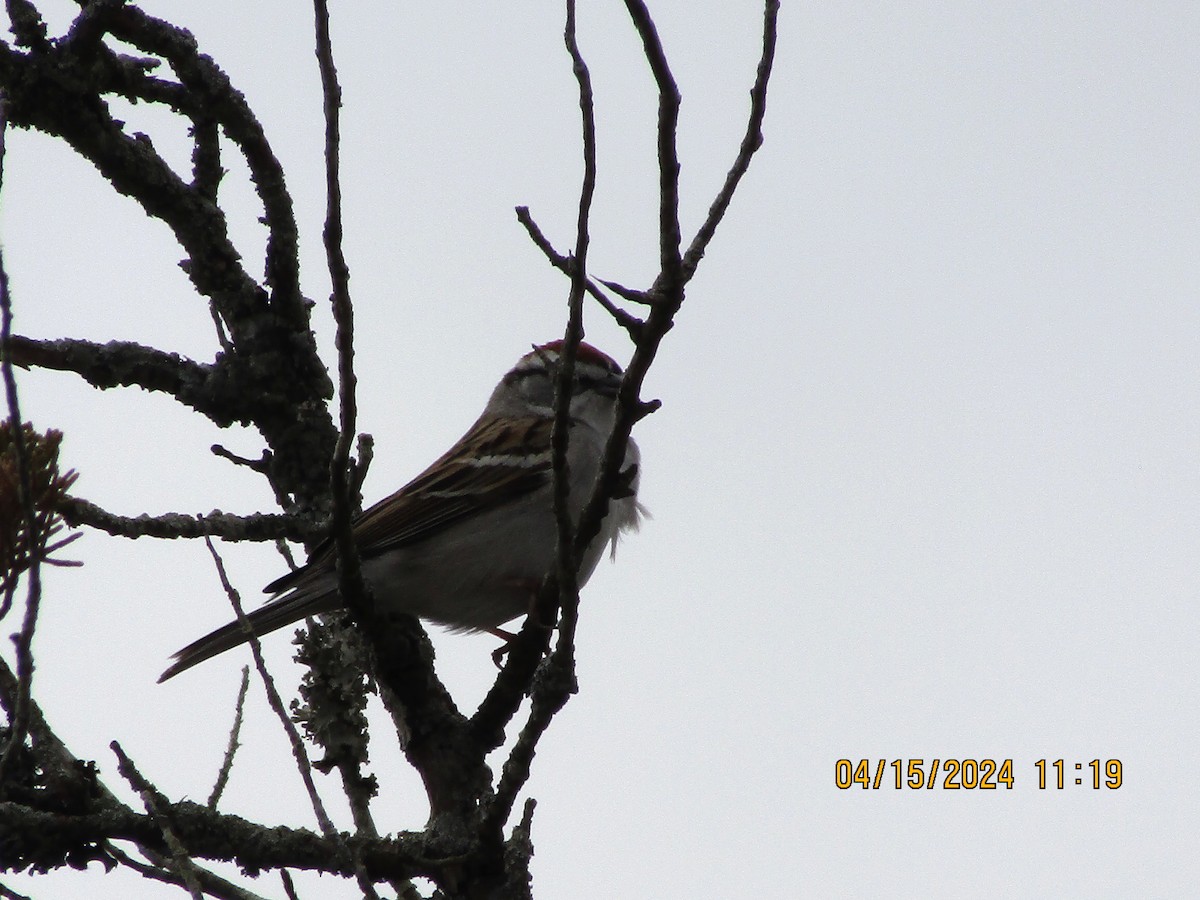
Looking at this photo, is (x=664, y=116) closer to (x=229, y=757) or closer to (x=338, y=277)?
(x=338, y=277)

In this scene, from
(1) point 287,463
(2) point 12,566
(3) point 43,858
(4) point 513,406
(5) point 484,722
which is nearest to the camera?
(2) point 12,566

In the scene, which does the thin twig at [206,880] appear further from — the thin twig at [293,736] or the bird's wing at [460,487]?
the bird's wing at [460,487]

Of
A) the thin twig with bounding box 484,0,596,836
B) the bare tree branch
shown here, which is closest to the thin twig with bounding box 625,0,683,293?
the thin twig with bounding box 484,0,596,836

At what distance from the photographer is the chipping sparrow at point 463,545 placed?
193 inches

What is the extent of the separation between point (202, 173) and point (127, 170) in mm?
239

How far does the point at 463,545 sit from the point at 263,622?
0.81 meters

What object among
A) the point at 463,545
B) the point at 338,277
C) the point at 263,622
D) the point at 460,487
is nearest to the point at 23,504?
the point at 338,277

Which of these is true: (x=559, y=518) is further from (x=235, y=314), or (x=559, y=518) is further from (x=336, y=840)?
A: (x=235, y=314)

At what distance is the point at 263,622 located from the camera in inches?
195

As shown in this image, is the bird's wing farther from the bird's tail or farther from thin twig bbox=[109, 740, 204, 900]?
thin twig bbox=[109, 740, 204, 900]

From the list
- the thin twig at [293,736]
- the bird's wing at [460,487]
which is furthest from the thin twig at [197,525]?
the bird's wing at [460,487]

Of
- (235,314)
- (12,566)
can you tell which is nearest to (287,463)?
(235,314)

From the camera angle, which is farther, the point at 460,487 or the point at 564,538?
the point at 460,487

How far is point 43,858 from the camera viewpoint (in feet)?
11.6
